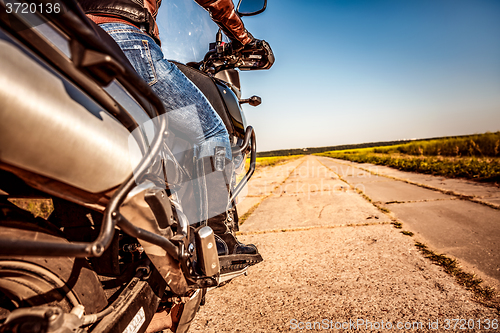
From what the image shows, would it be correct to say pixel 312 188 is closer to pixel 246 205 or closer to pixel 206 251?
pixel 246 205

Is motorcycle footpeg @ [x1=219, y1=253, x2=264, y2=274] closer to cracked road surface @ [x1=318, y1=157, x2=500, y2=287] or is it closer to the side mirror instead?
cracked road surface @ [x1=318, y1=157, x2=500, y2=287]

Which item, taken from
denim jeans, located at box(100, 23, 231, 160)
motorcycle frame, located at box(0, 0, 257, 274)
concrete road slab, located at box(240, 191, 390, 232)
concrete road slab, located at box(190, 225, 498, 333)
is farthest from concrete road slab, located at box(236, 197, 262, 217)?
motorcycle frame, located at box(0, 0, 257, 274)

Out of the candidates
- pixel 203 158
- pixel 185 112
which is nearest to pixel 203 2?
pixel 185 112

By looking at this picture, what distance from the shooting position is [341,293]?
150 cm

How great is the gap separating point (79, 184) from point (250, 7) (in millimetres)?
1787

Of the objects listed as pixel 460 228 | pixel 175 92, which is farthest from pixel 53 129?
pixel 460 228

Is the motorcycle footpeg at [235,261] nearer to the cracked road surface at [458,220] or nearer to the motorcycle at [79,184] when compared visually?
the motorcycle at [79,184]

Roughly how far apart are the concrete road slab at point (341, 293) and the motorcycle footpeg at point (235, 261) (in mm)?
361

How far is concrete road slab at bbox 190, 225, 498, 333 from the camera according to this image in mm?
1260

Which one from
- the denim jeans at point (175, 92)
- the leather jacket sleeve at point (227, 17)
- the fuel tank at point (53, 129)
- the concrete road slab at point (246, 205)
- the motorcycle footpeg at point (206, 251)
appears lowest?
the concrete road slab at point (246, 205)

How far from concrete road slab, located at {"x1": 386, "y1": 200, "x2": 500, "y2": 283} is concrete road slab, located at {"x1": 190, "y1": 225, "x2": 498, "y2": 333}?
263 millimetres

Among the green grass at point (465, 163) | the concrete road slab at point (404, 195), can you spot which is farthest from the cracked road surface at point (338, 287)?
the green grass at point (465, 163)

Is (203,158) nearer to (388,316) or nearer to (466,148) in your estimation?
(388,316)

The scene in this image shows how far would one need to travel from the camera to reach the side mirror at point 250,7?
1702mm
